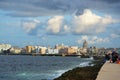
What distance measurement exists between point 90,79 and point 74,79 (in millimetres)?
3197

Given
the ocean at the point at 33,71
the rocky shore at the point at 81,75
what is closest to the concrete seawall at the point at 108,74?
the rocky shore at the point at 81,75

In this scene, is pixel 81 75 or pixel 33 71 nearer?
pixel 81 75

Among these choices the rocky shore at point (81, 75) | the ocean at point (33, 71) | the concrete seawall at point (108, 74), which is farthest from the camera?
the ocean at point (33, 71)

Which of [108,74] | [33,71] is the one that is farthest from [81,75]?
[33,71]

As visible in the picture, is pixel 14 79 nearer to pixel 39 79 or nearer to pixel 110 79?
pixel 39 79

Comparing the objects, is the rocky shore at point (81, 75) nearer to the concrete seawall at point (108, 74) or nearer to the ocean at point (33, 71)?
the concrete seawall at point (108, 74)

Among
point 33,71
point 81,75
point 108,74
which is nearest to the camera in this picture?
point 108,74

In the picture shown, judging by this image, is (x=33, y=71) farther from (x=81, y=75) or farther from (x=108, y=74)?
(x=108, y=74)

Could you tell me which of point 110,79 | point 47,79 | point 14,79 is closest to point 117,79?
point 110,79

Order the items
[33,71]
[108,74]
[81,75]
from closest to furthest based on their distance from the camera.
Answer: [108,74] → [81,75] → [33,71]

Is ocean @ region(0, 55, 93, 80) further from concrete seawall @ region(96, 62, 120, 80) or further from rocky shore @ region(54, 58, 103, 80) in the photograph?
concrete seawall @ region(96, 62, 120, 80)

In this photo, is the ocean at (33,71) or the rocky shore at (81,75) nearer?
the rocky shore at (81,75)

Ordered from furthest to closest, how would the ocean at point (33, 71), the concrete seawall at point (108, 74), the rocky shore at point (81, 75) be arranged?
the ocean at point (33, 71)
the rocky shore at point (81, 75)
the concrete seawall at point (108, 74)

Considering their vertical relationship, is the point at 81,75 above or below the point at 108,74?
below
